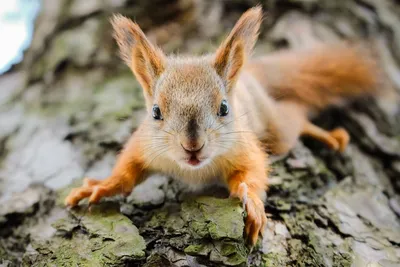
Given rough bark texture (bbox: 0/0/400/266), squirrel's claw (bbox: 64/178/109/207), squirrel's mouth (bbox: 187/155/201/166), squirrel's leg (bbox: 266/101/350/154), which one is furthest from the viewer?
squirrel's leg (bbox: 266/101/350/154)

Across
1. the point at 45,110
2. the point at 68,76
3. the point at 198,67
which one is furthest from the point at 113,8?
the point at 198,67

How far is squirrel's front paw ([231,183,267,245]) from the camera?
1.40 m

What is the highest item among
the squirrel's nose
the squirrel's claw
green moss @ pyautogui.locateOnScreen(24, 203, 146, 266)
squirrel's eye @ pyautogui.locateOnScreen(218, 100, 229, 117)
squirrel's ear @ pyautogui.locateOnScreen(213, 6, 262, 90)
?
squirrel's ear @ pyautogui.locateOnScreen(213, 6, 262, 90)

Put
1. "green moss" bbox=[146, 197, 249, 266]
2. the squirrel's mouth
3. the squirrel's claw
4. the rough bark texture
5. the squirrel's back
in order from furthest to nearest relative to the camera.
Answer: the squirrel's back
the squirrel's claw
the squirrel's mouth
the rough bark texture
"green moss" bbox=[146, 197, 249, 266]

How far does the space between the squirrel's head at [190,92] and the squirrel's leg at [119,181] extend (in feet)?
0.38

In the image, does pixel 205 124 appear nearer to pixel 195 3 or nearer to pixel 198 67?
pixel 198 67

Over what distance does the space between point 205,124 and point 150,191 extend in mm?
397

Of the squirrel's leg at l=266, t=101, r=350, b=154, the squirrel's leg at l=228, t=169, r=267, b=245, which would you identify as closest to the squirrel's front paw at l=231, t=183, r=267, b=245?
the squirrel's leg at l=228, t=169, r=267, b=245

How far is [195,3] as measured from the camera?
2955mm

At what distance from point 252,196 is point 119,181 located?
547mm

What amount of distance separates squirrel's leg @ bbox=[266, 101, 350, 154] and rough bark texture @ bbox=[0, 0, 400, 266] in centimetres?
6

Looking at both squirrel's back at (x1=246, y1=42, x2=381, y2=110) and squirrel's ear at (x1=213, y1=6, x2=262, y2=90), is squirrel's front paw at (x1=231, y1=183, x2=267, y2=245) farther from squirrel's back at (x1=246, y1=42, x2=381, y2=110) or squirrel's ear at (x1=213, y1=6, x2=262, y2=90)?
squirrel's back at (x1=246, y1=42, x2=381, y2=110)

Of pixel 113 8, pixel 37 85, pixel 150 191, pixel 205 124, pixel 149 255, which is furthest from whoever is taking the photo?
pixel 113 8

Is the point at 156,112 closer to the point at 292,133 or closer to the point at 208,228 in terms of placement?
the point at 208,228
